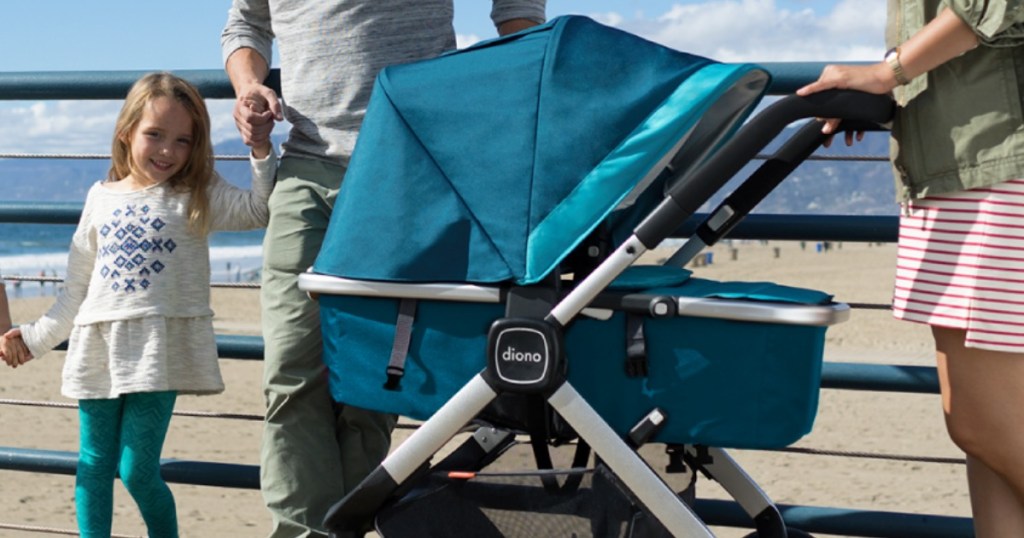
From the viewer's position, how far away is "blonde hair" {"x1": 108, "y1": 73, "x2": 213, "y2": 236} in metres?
3.00

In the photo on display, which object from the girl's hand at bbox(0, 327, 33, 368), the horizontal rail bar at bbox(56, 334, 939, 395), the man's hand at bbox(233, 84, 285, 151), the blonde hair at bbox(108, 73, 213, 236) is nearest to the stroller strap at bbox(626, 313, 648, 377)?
the horizontal rail bar at bbox(56, 334, 939, 395)

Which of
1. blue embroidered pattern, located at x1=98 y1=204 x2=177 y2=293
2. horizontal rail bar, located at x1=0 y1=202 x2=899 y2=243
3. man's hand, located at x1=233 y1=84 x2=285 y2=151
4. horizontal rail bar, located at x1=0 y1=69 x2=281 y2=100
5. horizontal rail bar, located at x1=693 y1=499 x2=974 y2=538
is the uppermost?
horizontal rail bar, located at x1=0 y1=69 x2=281 y2=100

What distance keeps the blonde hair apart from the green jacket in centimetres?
158

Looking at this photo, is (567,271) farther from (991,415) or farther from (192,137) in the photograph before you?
(192,137)

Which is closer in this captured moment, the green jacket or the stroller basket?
the green jacket

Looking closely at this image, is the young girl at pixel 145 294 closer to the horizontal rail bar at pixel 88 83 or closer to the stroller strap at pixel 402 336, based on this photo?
the horizontal rail bar at pixel 88 83

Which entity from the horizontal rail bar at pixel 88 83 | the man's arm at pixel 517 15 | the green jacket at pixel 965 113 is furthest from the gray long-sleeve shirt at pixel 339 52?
the green jacket at pixel 965 113

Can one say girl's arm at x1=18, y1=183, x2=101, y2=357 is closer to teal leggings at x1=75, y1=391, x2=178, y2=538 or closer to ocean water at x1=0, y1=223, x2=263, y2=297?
teal leggings at x1=75, y1=391, x2=178, y2=538

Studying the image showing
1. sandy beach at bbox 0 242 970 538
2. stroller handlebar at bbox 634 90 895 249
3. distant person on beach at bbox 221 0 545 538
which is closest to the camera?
stroller handlebar at bbox 634 90 895 249

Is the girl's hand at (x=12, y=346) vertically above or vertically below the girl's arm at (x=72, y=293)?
below

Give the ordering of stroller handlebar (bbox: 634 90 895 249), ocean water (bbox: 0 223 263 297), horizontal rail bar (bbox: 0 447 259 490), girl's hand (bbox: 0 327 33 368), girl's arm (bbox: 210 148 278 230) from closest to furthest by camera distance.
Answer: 1. stroller handlebar (bbox: 634 90 895 249)
2. girl's arm (bbox: 210 148 278 230)
3. girl's hand (bbox: 0 327 33 368)
4. horizontal rail bar (bbox: 0 447 259 490)
5. ocean water (bbox: 0 223 263 297)

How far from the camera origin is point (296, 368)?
9.18 ft

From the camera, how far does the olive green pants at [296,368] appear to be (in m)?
2.78

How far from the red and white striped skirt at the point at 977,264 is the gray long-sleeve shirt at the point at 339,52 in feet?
3.82
